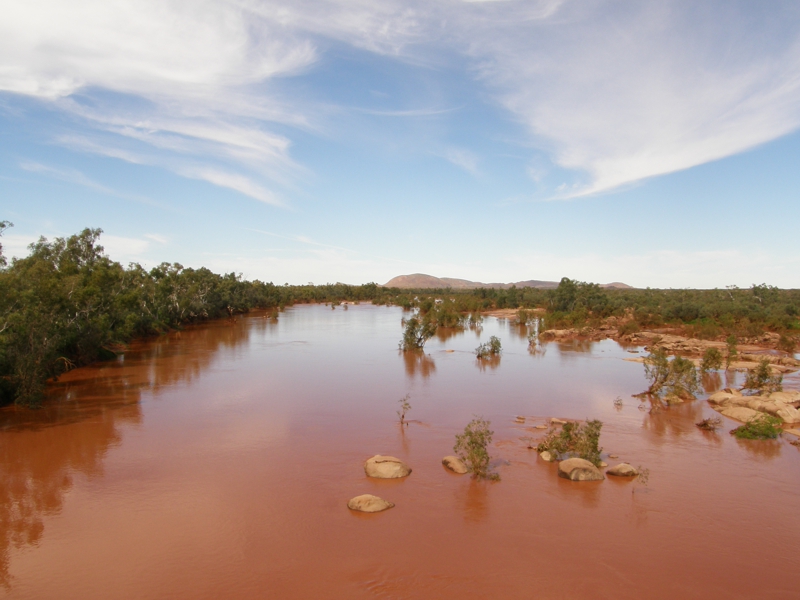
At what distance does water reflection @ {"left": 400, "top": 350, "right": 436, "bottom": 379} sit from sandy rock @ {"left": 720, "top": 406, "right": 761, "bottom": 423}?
12.3m

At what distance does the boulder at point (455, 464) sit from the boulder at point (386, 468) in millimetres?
985

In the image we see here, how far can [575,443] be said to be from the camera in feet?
44.0

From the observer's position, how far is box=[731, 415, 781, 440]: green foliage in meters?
15.1

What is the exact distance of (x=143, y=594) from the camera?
26.2 ft

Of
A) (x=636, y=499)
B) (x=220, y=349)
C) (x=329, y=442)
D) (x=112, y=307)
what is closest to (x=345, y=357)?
(x=220, y=349)

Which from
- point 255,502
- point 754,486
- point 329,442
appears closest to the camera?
point 255,502

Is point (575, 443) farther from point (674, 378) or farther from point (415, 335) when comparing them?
point (415, 335)

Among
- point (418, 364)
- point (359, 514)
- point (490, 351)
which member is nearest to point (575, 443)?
point (359, 514)

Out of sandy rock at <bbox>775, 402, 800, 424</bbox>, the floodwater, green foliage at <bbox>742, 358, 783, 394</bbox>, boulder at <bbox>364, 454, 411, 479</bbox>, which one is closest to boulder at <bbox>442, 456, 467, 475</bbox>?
the floodwater

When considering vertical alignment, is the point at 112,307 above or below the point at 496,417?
above

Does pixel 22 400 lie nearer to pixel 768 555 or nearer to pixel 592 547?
pixel 592 547

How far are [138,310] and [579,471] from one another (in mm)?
33554

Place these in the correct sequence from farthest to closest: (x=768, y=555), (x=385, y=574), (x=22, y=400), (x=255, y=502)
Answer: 1. (x=22, y=400)
2. (x=255, y=502)
3. (x=768, y=555)
4. (x=385, y=574)

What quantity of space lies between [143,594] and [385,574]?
3796 mm
